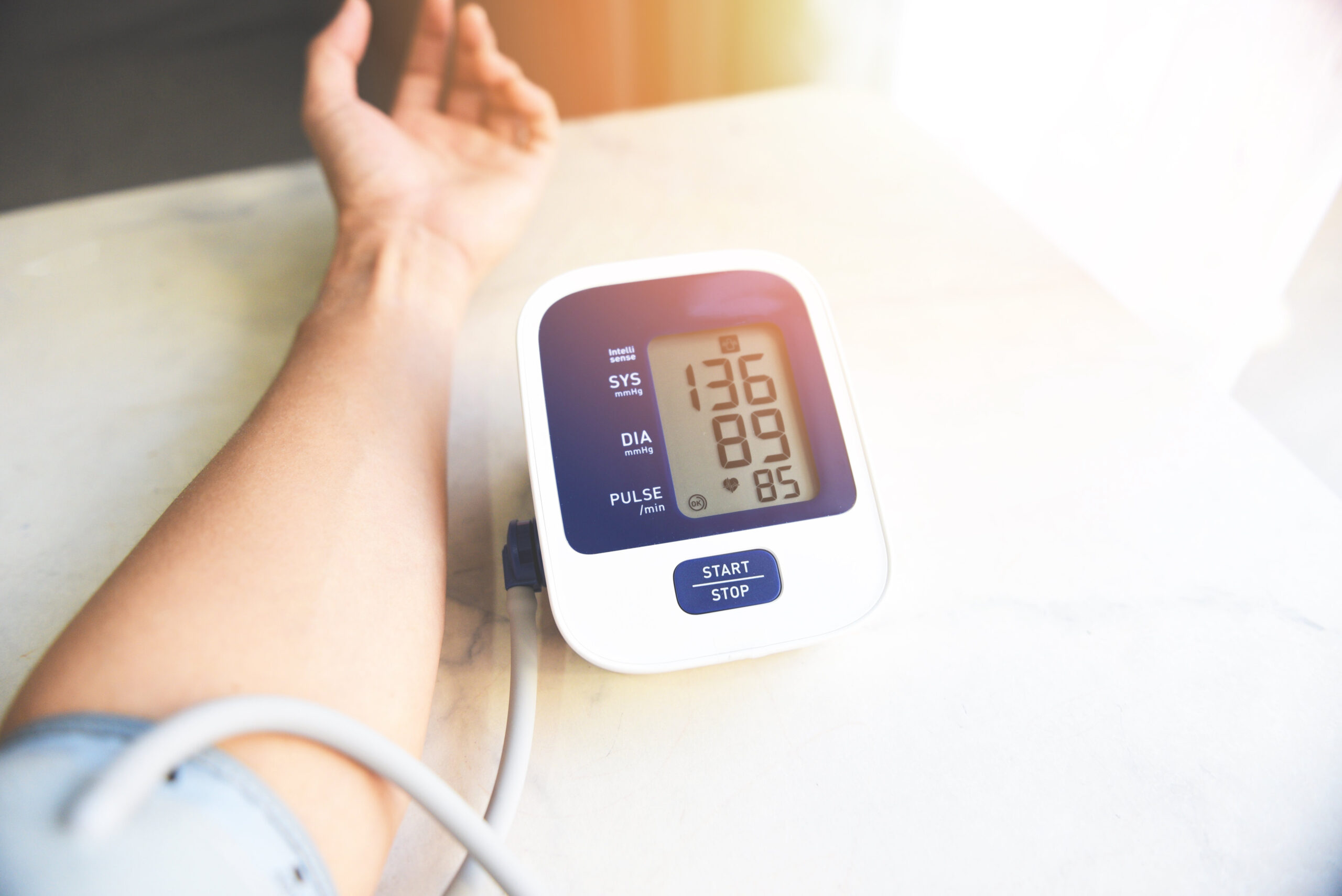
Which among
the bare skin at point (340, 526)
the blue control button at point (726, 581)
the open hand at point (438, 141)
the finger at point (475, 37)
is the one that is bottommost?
the blue control button at point (726, 581)

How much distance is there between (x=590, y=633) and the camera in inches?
17.8

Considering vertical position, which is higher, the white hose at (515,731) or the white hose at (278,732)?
the white hose at (278,732)

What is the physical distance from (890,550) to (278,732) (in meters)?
0.35

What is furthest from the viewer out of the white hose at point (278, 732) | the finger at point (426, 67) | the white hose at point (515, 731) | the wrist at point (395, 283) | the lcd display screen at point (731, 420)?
the finger at point (426, 67)

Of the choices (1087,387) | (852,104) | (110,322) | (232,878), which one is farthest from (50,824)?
(852,104)

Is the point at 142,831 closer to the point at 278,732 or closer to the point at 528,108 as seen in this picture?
the point at 278,732

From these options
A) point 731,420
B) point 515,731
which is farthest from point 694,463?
point 515,731

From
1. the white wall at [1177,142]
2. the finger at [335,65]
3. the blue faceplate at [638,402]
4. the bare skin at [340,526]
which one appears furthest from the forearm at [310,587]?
the white wall at [1177,142]

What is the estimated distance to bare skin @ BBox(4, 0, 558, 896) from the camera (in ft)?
1.19

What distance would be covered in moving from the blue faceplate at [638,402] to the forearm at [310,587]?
114 millimetres

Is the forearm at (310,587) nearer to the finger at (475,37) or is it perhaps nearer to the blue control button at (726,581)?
the blue control button at (726,581)

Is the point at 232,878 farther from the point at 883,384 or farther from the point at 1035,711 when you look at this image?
the point at 883,384

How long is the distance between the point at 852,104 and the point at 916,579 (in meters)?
0.64

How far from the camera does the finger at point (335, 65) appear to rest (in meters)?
0.76
